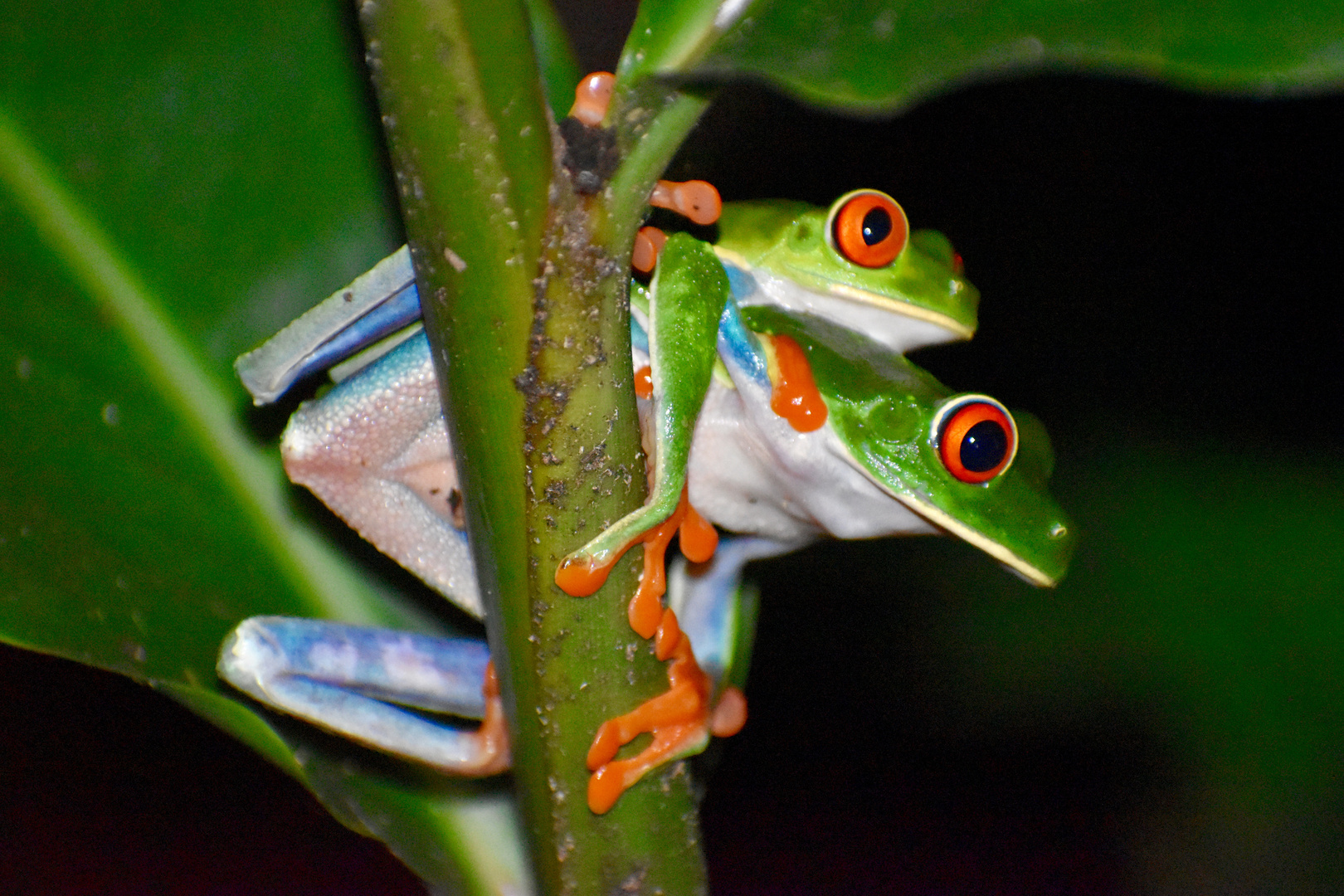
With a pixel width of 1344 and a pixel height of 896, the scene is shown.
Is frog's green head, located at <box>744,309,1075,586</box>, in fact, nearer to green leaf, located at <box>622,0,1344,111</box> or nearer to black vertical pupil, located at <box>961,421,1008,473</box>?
black vertical pupil, located at <box>961,421,1008,473</box>

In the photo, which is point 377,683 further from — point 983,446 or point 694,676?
point 983,446

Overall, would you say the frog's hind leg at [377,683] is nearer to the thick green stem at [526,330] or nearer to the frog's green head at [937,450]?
the thick green stem at [526,330]

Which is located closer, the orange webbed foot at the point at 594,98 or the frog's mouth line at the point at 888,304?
the orange webbed foot at the point at 594,98

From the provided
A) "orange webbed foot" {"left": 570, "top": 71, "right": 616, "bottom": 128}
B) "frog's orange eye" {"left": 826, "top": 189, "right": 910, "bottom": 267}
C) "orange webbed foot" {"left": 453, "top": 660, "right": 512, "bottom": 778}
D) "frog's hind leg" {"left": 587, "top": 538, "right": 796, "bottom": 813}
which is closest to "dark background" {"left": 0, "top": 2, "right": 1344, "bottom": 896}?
"frog's hind leg" {"left": 587, "top": 538, "right": 796, "bottom": 813}

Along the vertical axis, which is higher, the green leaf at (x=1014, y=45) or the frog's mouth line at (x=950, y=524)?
the green leaf at (x=1014, y=45)

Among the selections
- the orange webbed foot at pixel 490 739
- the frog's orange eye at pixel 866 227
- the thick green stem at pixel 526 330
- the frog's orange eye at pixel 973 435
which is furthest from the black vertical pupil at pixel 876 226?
the orange webbed foot at pixel 490 739

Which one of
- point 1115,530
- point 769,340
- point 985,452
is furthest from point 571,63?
point 1115,530

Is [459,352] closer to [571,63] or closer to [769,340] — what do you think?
[769,340]

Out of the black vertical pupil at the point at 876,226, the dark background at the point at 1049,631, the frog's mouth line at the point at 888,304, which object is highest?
the black vertical pupil at the point at 876,226
